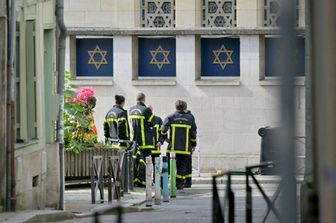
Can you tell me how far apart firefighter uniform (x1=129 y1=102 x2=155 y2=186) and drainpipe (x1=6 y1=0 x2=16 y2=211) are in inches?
329

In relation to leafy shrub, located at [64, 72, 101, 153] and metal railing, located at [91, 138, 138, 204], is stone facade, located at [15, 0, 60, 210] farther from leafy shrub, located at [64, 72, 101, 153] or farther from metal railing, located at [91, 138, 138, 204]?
leafy shrub, located at [64, 72, 101, 153]

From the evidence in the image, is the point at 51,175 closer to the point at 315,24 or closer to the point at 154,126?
the point at 154,126

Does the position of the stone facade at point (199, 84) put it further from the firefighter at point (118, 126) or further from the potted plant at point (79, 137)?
the potted plant at point (79, 137)

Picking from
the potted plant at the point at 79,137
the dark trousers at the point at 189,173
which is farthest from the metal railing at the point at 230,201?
the dark trousers at the point at 189,173

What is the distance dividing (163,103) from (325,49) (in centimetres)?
2611

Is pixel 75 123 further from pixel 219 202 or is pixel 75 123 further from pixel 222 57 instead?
pixel 219 202

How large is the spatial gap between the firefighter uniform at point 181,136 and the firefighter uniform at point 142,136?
0.34 meters

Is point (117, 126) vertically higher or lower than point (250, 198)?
higher

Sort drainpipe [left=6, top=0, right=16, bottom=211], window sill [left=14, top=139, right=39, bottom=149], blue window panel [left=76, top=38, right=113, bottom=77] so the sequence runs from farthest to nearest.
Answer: blue window panel [left=76, top=38, right=113, bottom=77], window sill [left=14, top=139, right=39, bottom=149], drainpipe [left=6, top=0, right=16, bottom=211]

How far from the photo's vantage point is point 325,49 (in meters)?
5.16

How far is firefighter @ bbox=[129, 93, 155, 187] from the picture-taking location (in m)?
26.1

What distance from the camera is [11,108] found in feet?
57.9

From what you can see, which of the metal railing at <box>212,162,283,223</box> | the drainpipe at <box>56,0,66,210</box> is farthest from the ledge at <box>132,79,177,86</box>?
the metal railing at <box>212,162,283,223</box>

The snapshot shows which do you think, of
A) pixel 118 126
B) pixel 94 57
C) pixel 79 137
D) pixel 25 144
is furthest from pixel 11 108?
pixel 94 57
